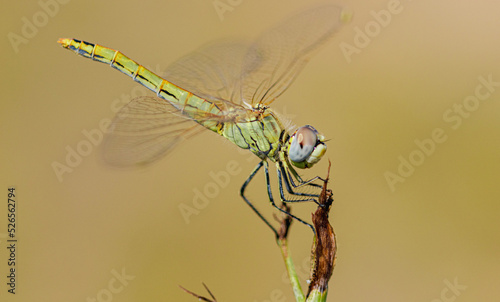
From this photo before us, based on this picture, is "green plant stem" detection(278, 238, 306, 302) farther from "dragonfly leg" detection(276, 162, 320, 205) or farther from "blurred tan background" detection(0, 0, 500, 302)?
"blurred tan background" detection(0, 0, 500, 302)

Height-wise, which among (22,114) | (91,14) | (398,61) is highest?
(91,14)

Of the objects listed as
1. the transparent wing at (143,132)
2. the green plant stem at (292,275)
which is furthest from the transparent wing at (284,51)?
the green plant stem at (292,275)

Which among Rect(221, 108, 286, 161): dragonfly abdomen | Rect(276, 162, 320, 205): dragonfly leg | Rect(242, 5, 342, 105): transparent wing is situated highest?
Rect(242, 5, 342, 105): transparent wing

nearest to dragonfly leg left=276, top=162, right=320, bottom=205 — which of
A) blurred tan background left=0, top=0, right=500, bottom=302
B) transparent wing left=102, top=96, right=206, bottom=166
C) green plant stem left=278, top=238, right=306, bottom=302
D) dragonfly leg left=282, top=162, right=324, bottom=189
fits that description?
dragonfly leg left=282, top=162, right=324, bottom=189

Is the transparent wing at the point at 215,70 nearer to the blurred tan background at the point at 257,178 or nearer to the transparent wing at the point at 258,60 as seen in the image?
the transparent wing at the point at 258,60

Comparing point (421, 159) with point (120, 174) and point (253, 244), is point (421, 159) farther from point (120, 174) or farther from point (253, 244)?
A: point (120, 174)

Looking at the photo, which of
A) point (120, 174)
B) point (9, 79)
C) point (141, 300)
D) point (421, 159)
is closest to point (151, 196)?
point (120, 174)
